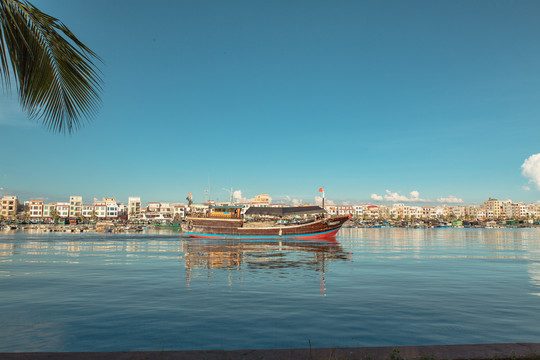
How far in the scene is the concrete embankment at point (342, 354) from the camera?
5.66 metres

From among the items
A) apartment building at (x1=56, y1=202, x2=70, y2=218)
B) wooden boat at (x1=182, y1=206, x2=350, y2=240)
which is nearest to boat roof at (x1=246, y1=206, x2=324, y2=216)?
wooden boat at (x1=182, y1=206, x2=350, y2=240)

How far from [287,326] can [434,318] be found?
194 inches

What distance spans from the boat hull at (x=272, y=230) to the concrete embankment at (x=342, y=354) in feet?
203

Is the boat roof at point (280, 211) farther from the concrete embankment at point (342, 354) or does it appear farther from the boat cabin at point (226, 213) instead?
the concrete embankment at point (342, 354)

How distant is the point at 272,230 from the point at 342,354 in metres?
62.7

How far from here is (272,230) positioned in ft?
225

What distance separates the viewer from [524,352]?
611cm

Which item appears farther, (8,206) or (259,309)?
(8,206)

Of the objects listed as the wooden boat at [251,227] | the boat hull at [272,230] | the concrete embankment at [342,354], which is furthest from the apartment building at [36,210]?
the concrete embankment at [342,354]

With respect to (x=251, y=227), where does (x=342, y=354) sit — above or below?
→ above

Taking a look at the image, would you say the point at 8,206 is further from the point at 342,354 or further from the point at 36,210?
the point at 342,354

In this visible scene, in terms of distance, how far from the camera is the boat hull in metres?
68.6

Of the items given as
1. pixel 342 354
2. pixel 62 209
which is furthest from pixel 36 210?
pixel 342 354

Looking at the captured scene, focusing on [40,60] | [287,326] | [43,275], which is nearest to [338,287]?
[287,326]
